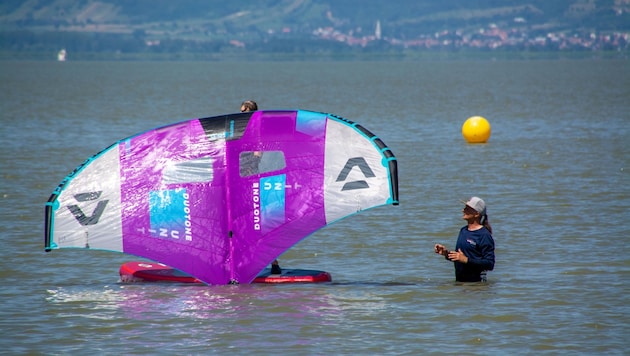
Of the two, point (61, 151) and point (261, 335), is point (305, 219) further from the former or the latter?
point (61, 151)

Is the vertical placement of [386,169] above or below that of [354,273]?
above

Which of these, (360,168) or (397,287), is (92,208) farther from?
(397,287)

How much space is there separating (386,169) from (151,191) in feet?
9.48

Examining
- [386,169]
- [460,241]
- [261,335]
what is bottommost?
[261,335]

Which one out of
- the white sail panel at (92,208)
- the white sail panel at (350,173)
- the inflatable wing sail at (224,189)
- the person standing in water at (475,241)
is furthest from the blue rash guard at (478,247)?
the white sail panel at (92,208)

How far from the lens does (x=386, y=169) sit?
1392cm

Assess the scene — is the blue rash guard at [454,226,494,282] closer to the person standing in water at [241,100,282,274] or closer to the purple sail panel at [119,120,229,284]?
the person standing in water at [241,100,282,274]

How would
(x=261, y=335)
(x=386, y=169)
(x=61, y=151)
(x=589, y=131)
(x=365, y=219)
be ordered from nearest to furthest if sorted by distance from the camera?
(x=261, y=335) → (x=386, y=169) → (x=365, y=219) → (x=61, y=151) → (x=589, y=131)

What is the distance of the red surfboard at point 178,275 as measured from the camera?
14.9 metres

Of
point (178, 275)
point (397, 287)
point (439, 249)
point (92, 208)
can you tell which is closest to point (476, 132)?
point (397, 287)

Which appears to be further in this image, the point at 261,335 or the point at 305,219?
the point at 305,219

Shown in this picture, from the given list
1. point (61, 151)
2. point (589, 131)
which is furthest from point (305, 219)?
point (589, 131)

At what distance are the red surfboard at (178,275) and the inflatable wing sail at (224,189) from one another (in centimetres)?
48

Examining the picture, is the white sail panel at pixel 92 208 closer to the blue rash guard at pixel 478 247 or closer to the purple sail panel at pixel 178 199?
the purple sail panel at pixel 178 199
